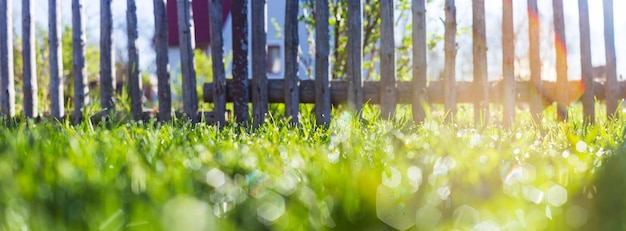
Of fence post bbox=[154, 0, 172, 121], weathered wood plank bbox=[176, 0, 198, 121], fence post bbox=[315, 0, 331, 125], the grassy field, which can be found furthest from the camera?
fence post bbox=[154, 0, 172, 121]

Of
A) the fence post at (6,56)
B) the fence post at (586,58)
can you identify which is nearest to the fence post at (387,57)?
the fence post at (586,58)

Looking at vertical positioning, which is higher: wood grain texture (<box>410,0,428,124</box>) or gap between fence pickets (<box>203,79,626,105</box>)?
wood grain texture (<box>410,0,428,124</box>)

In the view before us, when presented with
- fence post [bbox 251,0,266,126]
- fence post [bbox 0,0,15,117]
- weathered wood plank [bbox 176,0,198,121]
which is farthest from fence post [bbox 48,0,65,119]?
fence post [bbox 251,0,266,126]

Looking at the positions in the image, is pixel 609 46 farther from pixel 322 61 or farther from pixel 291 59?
pixel 291 59

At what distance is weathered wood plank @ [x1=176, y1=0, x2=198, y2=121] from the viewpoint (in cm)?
546

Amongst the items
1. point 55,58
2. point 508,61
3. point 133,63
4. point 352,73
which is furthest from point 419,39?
point 55,58

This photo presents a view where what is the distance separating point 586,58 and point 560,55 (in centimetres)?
22

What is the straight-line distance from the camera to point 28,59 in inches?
251

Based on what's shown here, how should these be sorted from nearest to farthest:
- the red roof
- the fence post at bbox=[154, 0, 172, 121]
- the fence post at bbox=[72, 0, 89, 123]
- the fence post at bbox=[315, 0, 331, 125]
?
the fence post at bbox=[315, 0, 331, 125], the fence post at bbox=[154, 0, 172, 121], the fence post at bbox=[72, 0, 89, 123], the red roof

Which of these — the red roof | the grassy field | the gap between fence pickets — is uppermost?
the red roof

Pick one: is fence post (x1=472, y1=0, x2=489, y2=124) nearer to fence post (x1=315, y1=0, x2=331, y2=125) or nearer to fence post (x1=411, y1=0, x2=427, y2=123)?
fence post (x1=411, y1=0, x2=427, y2=123)

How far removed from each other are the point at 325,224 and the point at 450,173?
57 cm

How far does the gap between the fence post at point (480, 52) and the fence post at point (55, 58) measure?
3.44 meters

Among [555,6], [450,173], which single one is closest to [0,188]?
[450,173]
